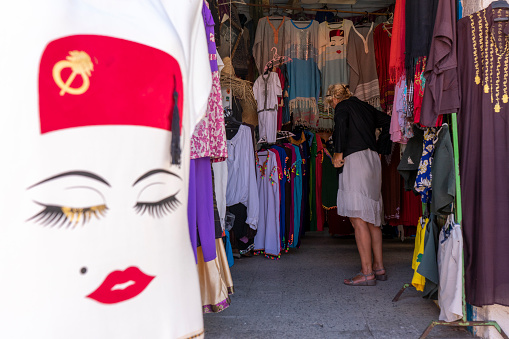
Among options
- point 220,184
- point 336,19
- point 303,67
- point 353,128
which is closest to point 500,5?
point 353,128

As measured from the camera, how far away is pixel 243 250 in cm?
512

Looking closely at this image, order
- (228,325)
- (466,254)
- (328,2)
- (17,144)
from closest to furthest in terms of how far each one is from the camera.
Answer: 1. (17,144)
2. (466,254)
3. (228,325)
4. (328,2)

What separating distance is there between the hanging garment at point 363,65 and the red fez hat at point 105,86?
15.9ft

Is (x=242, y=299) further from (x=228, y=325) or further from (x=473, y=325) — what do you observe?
(x=473, y=325)

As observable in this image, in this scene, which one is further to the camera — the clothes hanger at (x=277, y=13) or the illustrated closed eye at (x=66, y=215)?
the clothes hanger at (x=277, y=13)

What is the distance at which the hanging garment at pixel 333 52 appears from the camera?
5758 millimetres

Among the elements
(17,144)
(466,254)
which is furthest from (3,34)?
(466,254)

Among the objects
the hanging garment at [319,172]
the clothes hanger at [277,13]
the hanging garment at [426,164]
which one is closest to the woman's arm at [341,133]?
the hanging garment at [426,164]

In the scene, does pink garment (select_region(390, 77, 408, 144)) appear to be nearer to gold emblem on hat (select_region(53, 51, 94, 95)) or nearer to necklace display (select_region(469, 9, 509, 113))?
necklace display (select_region(469, 9, 509, 113))

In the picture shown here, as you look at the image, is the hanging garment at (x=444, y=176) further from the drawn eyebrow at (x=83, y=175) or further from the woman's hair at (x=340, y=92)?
the drawn eyebrow at (x=83, y=175)

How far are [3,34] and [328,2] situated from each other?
5.79 metres

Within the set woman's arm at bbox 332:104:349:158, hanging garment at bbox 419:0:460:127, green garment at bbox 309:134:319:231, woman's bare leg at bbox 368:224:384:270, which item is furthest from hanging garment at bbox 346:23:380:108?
hanging garment at bbox 419:0:460:127

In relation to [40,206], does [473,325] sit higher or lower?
lower

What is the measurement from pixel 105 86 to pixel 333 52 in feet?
17.1
